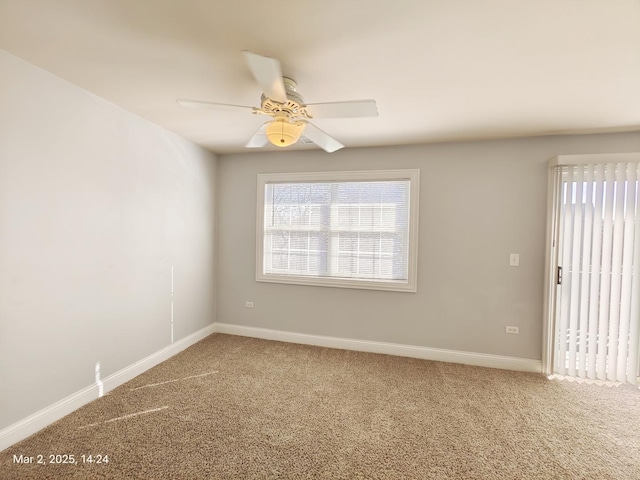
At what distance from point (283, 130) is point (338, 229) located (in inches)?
72.9

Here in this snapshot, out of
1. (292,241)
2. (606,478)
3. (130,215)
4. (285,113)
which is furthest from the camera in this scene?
(292,241)

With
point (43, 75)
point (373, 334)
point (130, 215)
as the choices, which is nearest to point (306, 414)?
point (373, 334)

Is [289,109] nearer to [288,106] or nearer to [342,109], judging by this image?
[288,106]

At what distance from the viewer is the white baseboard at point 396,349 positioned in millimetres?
3047

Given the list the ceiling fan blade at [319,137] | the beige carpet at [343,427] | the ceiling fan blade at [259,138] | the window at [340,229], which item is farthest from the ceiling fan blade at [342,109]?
the beige carpet at [343,427]

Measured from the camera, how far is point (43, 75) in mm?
1930

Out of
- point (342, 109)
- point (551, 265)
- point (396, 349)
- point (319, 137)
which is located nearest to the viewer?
point (342, 109)

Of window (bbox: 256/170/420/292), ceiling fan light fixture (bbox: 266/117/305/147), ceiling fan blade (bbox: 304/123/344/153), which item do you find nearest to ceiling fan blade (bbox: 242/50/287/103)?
ceiling fan light fixture (bbox: 266/117/305/147)

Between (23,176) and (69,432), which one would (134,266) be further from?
(69,432)

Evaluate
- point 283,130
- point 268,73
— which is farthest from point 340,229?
point 268,73

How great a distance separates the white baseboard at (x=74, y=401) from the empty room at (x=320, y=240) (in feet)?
0.06

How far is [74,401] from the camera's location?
2.21m

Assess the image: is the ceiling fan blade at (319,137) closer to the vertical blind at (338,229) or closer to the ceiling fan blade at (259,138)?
the ceiling fan blade at (259,138)

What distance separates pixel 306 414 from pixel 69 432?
1600 millimetres
